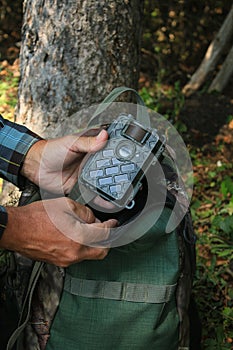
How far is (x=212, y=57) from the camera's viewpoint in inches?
147

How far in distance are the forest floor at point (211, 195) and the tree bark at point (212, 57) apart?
0.18 m

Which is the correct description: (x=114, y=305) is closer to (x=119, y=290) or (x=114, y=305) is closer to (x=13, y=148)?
(x=119, y=290)

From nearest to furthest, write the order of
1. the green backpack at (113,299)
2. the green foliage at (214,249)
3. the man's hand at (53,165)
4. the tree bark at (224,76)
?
the green backpack at (113,299), the man's hand at (53,165), the green foliage at (214,249), the tree bark at (224,76)

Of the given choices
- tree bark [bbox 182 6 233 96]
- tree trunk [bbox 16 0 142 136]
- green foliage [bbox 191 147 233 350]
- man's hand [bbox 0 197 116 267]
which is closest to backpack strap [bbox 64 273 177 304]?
man's hand [bbox 0 197 116 267]

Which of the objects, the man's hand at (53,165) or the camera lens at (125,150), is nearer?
the camera lens at (125,150)

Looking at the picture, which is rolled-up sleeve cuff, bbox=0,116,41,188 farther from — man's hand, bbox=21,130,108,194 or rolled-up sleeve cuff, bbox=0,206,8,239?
rolled-up sleeve cuff, bbox=0,206,8,239

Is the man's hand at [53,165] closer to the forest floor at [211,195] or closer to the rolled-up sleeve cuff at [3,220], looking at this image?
the rolled-up sleeve cuff at [3,220]

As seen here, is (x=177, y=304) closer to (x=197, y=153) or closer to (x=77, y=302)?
(x=77, y=302)

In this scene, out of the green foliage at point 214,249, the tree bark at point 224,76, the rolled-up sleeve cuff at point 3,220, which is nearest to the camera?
the rolled-up sleeve cuff at point 3,220

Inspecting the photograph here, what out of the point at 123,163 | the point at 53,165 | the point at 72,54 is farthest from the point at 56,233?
the point at 72,54

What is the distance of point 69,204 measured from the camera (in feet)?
4.32

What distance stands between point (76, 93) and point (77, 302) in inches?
44.6

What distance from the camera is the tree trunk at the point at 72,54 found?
7.25 ft

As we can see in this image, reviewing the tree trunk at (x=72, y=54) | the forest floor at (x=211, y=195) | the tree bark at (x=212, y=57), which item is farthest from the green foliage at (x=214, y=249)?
the tree bark at (x=212, y=57)
